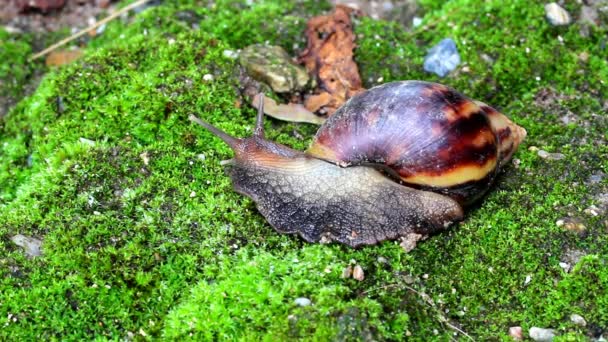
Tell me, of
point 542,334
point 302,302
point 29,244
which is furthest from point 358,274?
point 29,244

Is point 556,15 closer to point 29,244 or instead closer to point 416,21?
point 416,21

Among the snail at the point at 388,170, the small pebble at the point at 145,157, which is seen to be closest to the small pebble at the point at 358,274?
the snail at the point at 388,170

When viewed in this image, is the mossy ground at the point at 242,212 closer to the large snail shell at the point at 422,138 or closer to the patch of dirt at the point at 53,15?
the large snail shell at the point at 422,138

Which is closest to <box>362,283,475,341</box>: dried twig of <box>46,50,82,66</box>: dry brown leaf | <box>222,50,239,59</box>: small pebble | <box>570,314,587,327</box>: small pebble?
<box>570,314,587,327</box>: small pebble

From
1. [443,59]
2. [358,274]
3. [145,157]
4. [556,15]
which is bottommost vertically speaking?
[358,274]

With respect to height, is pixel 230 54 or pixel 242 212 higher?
pixel 230 54

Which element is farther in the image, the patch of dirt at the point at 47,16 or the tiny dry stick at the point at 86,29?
the patch of dirt at the point at 47,16
